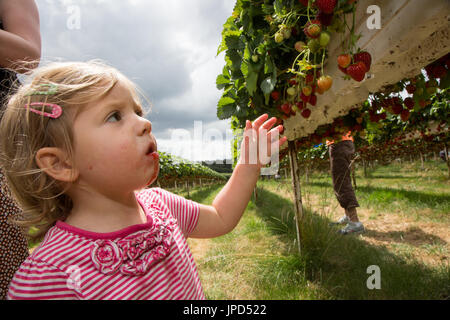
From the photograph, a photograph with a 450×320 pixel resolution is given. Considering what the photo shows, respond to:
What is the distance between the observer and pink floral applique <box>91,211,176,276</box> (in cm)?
76

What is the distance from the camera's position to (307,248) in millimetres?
2633

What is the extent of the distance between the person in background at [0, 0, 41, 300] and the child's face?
317 mm

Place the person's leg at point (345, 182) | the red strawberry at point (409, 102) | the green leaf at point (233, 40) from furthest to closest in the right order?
the person's leg at point (345, 182)
the green leaf at point (233, 40)
the red strawberry at point (409, 102)

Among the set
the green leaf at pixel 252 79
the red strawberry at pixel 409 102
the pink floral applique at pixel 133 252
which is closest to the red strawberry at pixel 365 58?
the green leaf at pixel 252 79

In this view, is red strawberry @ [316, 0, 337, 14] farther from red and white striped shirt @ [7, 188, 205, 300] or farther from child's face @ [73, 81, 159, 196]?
red and white striped shirt @ [7, 188, 205, 300]

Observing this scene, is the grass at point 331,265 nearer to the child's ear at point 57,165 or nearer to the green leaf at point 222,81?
the green leaf at point 222,81

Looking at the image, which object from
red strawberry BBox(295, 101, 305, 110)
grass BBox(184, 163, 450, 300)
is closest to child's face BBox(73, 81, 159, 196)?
red strawberry BBox(295, 101, 305, 110)

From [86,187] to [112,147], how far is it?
203 millimetres

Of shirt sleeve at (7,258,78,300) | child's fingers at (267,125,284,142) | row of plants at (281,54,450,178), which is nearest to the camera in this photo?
shirt sleeve at (7,258,78,300)

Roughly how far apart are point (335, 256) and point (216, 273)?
1405mm

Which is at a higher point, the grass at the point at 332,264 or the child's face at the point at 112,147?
the child's face at the point at 112,147

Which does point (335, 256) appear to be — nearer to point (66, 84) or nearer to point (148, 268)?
point (148, 268)

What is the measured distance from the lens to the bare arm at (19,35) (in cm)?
91

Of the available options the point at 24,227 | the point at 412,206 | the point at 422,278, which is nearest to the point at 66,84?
the point at 24,227
